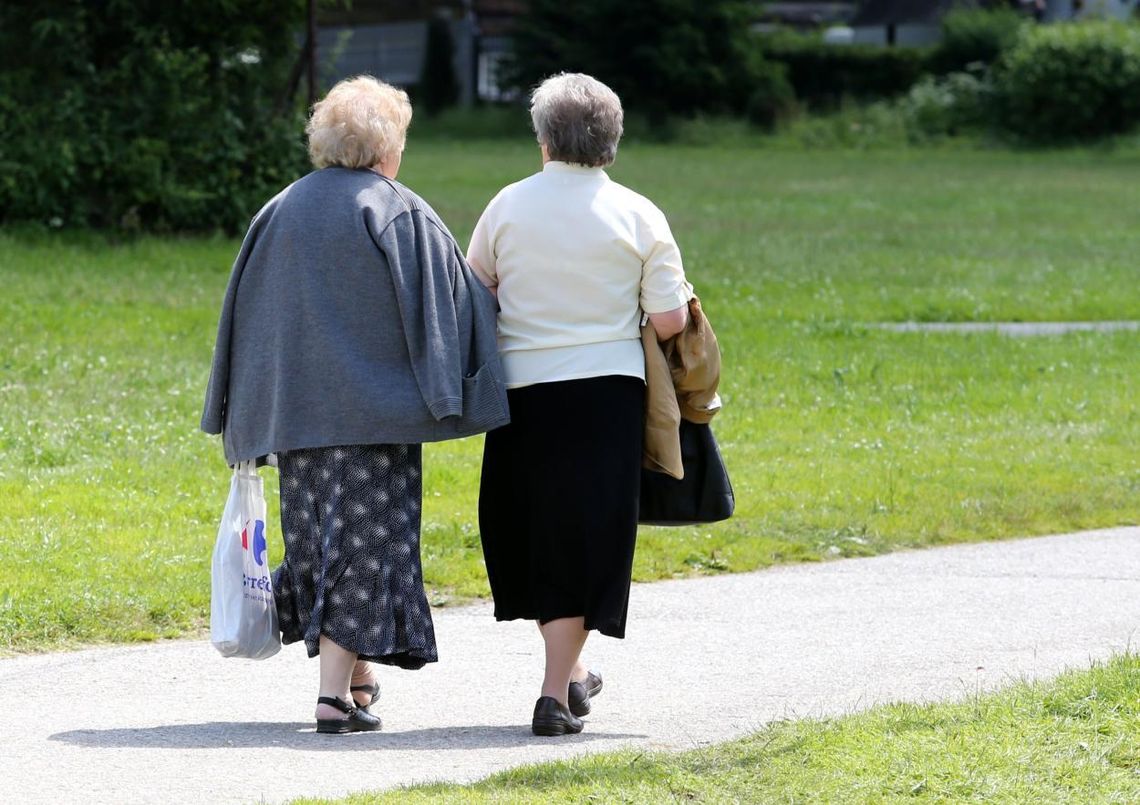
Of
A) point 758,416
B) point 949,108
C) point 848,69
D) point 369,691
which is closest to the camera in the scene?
point 369,691

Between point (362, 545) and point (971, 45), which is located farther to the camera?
point (971, 45)

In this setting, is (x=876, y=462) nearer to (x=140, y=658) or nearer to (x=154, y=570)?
(x=154, y=570)

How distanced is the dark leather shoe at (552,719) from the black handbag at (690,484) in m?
0.62

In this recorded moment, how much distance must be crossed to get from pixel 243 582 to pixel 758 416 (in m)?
5.82

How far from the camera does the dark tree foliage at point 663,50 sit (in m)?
51.9

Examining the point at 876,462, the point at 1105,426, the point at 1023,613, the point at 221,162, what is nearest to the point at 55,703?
the point at 1023,613

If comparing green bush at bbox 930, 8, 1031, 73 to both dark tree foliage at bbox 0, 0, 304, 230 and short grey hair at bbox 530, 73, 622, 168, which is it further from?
short grey hair at bbox 530, 73, 622, 168

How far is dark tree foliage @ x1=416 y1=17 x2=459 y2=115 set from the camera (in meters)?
60.6

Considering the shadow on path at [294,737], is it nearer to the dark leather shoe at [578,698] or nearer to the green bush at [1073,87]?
the dark leather shoe at [578,698]

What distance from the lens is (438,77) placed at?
6100cm

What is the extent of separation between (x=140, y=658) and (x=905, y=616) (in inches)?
106

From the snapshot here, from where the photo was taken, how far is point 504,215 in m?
4.94

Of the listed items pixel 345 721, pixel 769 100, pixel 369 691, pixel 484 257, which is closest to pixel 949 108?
pixel 769 100

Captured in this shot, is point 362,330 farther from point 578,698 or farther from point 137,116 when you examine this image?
point 137,116
